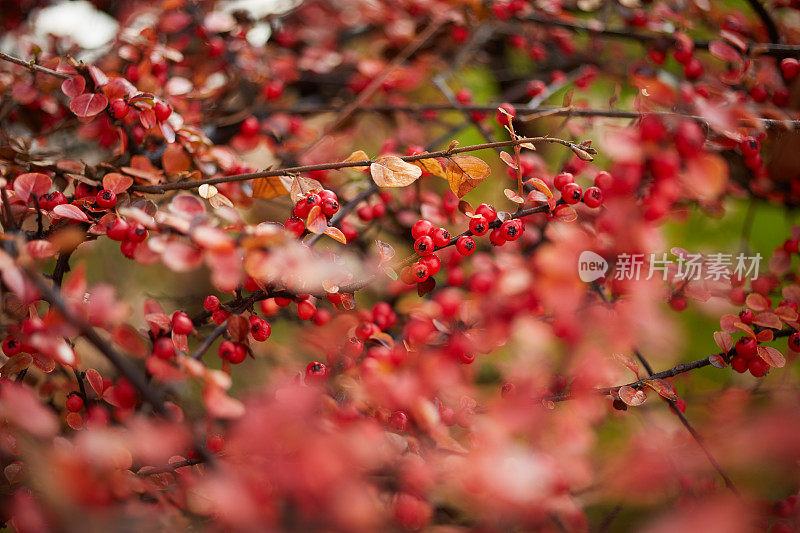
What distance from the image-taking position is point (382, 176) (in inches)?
31.0

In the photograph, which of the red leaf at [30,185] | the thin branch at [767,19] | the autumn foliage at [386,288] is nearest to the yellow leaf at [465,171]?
the autumn foliage at [386,288]

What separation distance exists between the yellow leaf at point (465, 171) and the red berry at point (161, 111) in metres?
0.50

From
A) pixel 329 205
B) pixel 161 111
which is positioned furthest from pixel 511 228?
pixel 161 111

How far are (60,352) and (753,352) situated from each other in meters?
1.01

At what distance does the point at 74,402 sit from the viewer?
801 mm

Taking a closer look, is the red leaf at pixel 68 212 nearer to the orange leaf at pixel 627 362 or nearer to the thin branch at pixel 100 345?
the thin branch at pixel 100 345

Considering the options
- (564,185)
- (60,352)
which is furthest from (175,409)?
(564,185)

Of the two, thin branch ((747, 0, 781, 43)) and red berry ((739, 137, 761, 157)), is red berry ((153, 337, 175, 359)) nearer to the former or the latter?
red berry ((739, 137, 761, 157))

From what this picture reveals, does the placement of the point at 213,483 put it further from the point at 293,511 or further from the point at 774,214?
the point at 774,214

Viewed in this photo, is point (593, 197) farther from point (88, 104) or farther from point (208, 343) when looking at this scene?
point (88, 104)

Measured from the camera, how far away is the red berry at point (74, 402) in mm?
799

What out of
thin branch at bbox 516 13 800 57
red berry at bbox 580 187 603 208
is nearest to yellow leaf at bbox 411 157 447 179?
red berry at bbox 580 187 603 208

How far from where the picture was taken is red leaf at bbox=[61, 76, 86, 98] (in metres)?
0.83

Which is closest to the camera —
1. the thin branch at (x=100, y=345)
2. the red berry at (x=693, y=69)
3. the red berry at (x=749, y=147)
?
the thin branch at (x=100, y=345)
